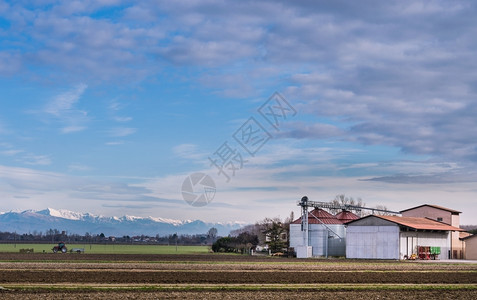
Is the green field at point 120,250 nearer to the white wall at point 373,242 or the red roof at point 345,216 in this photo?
the red roof at point 345,216

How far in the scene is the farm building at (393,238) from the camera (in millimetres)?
81438

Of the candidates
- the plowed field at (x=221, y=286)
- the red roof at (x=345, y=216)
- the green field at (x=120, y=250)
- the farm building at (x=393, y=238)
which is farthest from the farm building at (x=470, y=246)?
the plowed field at (x=221, y=286)

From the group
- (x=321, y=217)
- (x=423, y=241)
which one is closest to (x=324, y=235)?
(x=321, y=217)

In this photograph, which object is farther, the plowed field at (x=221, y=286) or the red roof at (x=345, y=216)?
the red roof at (x=345, y=216)

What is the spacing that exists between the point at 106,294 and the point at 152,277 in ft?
35.5

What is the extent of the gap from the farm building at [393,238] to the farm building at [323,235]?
10016 millimetres


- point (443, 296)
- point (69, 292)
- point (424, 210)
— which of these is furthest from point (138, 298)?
point (424, 210)

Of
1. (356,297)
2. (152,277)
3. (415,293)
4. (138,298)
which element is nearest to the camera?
(138,298)

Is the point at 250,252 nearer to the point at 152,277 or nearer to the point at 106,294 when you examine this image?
the point at 152,277

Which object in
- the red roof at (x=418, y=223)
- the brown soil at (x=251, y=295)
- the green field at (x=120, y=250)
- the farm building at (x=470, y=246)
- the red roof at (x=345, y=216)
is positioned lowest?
the green field at (x=120, y=250)

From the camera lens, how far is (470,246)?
9069 centimetres

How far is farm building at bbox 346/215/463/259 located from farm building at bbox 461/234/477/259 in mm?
3877

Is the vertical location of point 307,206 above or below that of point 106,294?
above

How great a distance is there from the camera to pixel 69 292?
3016 cm
